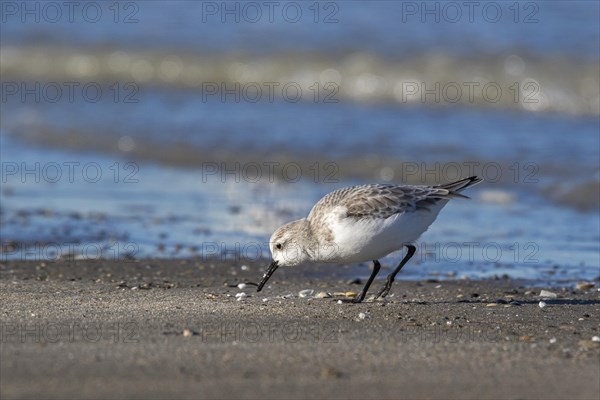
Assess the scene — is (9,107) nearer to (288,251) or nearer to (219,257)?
(219,257)

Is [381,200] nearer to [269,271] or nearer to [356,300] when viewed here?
[356,300]

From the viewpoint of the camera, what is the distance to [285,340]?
5.71 meters

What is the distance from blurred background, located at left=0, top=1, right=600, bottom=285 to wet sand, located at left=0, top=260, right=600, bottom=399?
3.86 ft

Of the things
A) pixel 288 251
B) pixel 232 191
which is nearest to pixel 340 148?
pixel 232 191

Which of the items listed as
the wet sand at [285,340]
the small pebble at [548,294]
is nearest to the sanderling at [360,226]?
the wet sand at [285,340]

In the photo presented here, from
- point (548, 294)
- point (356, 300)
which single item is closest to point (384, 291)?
point (356, 300)

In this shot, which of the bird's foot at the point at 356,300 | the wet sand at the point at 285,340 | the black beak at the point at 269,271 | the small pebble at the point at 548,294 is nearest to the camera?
the wet sand at the point at 285,340

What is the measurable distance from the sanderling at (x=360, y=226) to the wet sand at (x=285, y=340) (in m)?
0.35

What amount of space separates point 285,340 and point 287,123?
984cm

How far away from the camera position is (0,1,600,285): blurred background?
9.65 m

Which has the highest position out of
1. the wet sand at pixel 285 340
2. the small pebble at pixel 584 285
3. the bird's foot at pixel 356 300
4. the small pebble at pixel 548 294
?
the wet sand at pixel 285 340

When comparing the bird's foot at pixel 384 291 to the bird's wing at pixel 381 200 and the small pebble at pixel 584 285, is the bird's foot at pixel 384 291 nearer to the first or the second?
the bird's wing at pixel 381 200

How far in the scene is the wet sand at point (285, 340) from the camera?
191 inches

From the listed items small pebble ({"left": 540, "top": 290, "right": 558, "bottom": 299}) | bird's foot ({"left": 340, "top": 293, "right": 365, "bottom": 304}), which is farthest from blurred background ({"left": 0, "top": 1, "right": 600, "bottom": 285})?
bird's foot ({"left": 340, "top": 293, "right": 365, "bottom": 304})
